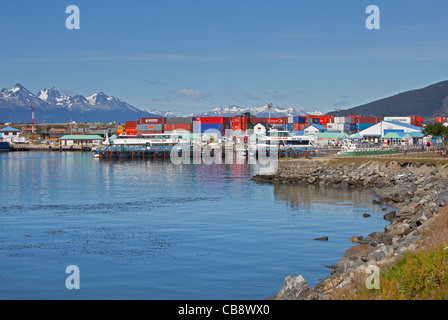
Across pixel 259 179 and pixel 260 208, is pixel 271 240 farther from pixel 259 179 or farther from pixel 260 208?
pixel 259 179

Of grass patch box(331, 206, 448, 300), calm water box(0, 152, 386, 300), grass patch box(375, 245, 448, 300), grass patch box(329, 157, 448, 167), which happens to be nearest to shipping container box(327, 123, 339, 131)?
grass patch box(329, 157, 448, 167)

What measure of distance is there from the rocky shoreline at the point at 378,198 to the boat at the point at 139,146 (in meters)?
60.4

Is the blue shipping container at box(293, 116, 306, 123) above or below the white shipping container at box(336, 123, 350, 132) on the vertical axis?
above

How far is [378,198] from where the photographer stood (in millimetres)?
46312

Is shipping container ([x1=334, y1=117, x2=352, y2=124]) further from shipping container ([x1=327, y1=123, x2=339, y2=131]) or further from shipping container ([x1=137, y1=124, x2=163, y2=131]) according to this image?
shipping container ([x1=137, y1=124, x2=163, y2=131])

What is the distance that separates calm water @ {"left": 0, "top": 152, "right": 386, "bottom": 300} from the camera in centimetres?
2097

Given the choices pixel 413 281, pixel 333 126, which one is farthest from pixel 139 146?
pixel 413 281

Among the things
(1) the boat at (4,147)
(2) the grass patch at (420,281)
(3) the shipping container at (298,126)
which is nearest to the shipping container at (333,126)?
(3) the shipping container at (298,126)

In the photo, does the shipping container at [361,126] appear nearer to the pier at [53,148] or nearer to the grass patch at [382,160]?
the pier at [53,148]

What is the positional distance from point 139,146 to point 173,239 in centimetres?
11168

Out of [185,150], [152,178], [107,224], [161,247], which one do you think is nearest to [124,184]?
[152,178]

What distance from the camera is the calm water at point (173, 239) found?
21.0 meters

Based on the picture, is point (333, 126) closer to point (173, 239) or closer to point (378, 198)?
point (378, 198)

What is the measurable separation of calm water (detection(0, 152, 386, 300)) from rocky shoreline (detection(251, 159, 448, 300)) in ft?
5.89
